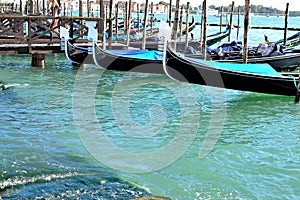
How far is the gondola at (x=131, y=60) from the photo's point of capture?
36.7ft

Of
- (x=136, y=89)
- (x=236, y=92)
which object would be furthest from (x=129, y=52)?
(x=236, y=92)

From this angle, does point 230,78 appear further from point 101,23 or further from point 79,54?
point 101,23

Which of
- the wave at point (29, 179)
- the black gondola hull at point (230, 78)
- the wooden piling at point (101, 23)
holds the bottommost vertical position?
the wave at point (29, 179)

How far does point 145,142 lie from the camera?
19.9 ft

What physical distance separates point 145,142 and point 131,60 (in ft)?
17.9

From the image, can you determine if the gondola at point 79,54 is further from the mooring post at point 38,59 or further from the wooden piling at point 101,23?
the wooden piling at point 101,23

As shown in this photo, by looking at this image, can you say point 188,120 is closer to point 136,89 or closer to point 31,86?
point 136,89

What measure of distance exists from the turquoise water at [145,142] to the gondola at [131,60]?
1240 millimetres

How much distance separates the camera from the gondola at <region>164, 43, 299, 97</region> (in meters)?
8.54

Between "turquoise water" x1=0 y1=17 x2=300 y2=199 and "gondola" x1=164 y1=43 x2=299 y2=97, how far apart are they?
8.8 inches

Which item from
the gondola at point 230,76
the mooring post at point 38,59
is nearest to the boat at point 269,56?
the gondola at point 230,76

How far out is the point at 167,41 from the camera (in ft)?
27.2

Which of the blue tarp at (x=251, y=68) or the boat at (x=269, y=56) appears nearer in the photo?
the blue tarp at (x=251, y=68)

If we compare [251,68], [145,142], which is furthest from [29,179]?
[251,68]
